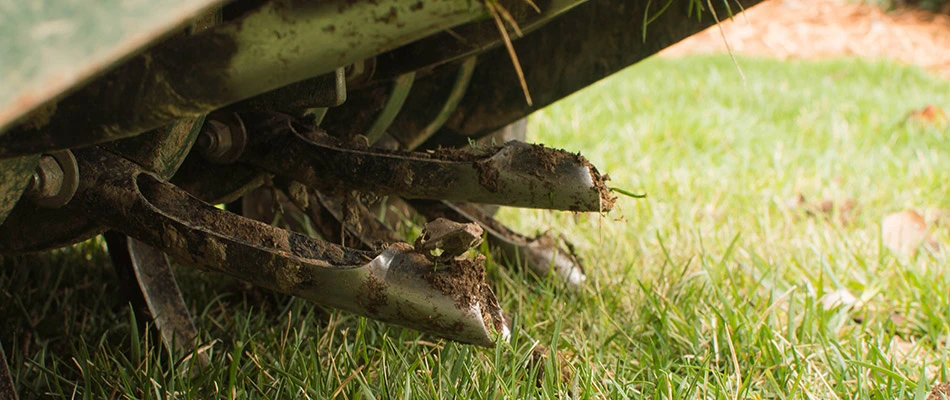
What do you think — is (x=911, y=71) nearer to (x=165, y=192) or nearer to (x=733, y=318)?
(x=733, y=318)

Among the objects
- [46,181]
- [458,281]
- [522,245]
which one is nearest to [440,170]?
[458,281]

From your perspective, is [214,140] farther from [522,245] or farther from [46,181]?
[522,245]

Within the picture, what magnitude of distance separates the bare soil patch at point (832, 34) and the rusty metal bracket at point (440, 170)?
614 cm

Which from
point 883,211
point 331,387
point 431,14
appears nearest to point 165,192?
point 331,387

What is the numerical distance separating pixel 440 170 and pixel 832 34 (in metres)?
7.45

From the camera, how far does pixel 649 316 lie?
179 centimetres

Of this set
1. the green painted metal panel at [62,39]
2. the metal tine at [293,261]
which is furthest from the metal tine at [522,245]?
the green painted metal panel at [62,39]

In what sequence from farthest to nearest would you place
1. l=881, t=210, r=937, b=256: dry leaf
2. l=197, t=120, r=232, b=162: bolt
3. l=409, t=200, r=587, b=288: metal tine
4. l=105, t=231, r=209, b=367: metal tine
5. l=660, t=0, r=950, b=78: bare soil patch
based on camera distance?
l=660, t=0, r=950, b=78: bare soil patch → l=881, t=210, r=937, b=256: dry leaf → l=409, t=200, r=587, b=288: metal tine → l=105, t=231, r=209, b=367: metal tine → l=197, t=120, r=232, b=162: bolt

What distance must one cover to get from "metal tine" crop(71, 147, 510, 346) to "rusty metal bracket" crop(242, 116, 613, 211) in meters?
0.14

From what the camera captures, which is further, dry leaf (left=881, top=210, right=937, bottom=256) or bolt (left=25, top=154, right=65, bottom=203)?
dry leaf (left=881, top=210, right=937, bottom=256)

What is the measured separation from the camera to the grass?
144 cm

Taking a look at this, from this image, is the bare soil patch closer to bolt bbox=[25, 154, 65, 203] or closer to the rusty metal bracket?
the rusty metal bracket

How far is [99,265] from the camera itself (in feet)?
7.19

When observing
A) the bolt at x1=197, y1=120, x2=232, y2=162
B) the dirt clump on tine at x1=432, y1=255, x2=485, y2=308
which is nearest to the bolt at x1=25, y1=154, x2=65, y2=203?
the bolt at x1=197, y1=120, x2=232, y2=162
